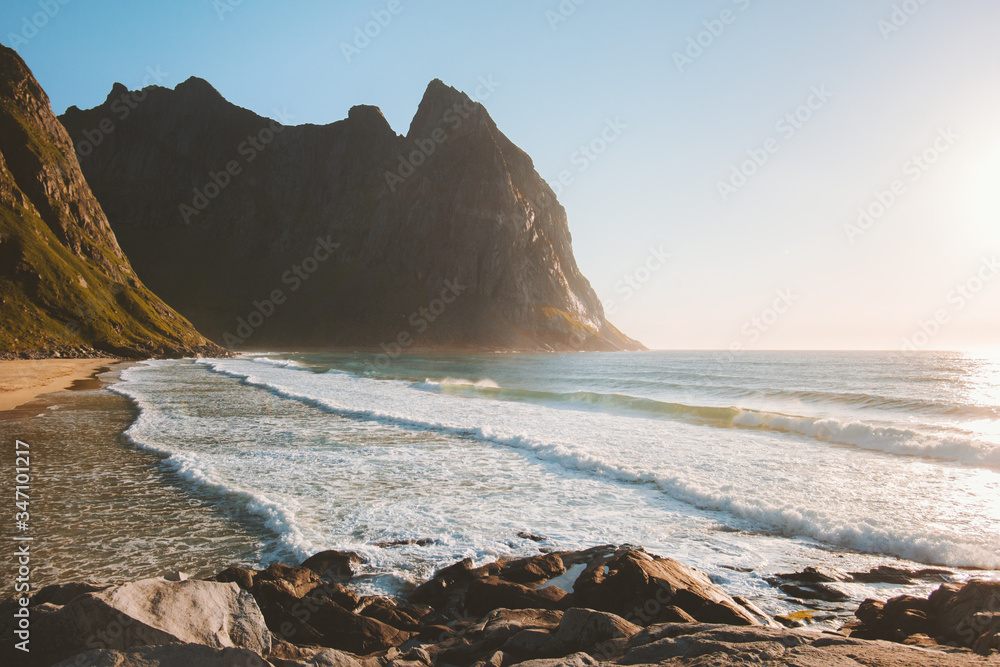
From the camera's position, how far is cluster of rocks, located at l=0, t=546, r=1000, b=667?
185 inches

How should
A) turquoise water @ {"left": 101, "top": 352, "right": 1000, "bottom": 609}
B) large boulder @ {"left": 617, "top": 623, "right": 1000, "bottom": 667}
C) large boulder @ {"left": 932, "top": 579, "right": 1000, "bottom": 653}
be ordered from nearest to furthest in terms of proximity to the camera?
large boulder @ {"left": 617, "top": 623, "right": 1000, "bottom": 667} < large boulder @ {"left": 932, "top": 579, "right": 1000, "bottom": 653} < turquoise water @ {"left": 101, "top": 352, "right": 1000, "bottom": 609}

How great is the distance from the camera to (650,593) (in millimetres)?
6543

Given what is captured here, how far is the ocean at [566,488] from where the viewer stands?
907cm

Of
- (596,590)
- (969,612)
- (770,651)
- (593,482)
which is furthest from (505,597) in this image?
(593,482)

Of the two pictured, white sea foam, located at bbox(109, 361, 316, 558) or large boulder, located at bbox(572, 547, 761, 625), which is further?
white sea foam, located at bbox(109, 361, 316, 558)

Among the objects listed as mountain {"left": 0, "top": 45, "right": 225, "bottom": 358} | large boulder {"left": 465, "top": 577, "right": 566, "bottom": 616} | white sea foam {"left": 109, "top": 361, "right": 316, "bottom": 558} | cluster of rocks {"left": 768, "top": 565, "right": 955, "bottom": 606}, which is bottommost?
white sea foam {"left": 109, "top": 361, "right": 316, "bottom": 558}

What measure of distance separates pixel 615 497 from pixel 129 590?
32.7 ft

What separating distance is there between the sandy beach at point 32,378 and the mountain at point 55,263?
34.8 ft

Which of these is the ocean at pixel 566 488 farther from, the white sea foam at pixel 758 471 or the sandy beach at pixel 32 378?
the sandy beach at pixel 32 378

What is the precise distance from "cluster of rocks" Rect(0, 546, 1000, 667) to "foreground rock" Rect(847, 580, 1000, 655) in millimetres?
26

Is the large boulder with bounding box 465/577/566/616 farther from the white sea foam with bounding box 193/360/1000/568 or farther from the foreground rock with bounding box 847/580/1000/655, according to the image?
the white sea foam with bounding box 193/360/1000/568

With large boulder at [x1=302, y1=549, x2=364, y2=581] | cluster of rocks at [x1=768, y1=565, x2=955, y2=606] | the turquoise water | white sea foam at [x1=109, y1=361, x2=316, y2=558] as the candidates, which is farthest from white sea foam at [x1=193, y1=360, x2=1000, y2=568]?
white sea foam at [x1=109, y1=361, x2=316, y2=558]

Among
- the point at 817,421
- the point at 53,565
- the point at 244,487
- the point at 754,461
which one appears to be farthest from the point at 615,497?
the point at 817,421

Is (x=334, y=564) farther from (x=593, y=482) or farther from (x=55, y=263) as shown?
(x=55, y=263)
